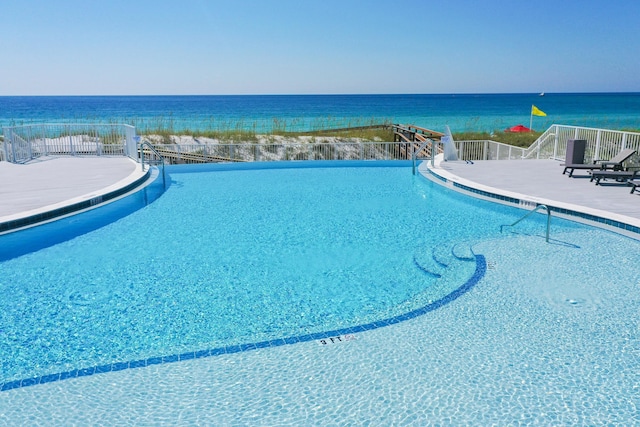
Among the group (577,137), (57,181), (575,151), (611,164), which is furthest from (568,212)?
(57,181)

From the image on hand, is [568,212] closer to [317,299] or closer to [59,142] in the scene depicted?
[317,299]

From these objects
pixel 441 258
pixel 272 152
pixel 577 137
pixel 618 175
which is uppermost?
pixel 577 137

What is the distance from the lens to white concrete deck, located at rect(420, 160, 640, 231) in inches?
275

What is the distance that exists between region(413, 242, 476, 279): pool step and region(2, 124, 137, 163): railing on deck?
8626mm

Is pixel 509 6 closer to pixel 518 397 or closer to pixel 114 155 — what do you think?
pixel 114 155

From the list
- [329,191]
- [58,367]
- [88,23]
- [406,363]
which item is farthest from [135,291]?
[88,23]

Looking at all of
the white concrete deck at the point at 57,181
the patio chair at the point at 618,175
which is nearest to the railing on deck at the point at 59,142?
the white concrete deck at the point at 57,181

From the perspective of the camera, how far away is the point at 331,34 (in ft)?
96.6

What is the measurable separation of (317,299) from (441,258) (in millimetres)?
1804

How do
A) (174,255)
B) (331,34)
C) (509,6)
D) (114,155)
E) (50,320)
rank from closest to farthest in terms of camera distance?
(50,320)
(174,255)
(114,155)
(509,6)
(331,34)

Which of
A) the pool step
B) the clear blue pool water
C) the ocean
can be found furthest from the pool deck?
the ocean

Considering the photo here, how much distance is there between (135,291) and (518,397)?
3643 mm

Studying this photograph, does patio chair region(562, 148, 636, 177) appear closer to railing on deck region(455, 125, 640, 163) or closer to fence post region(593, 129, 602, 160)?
railing on deck region(455, 125, 640, 163)

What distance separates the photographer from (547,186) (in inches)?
345
